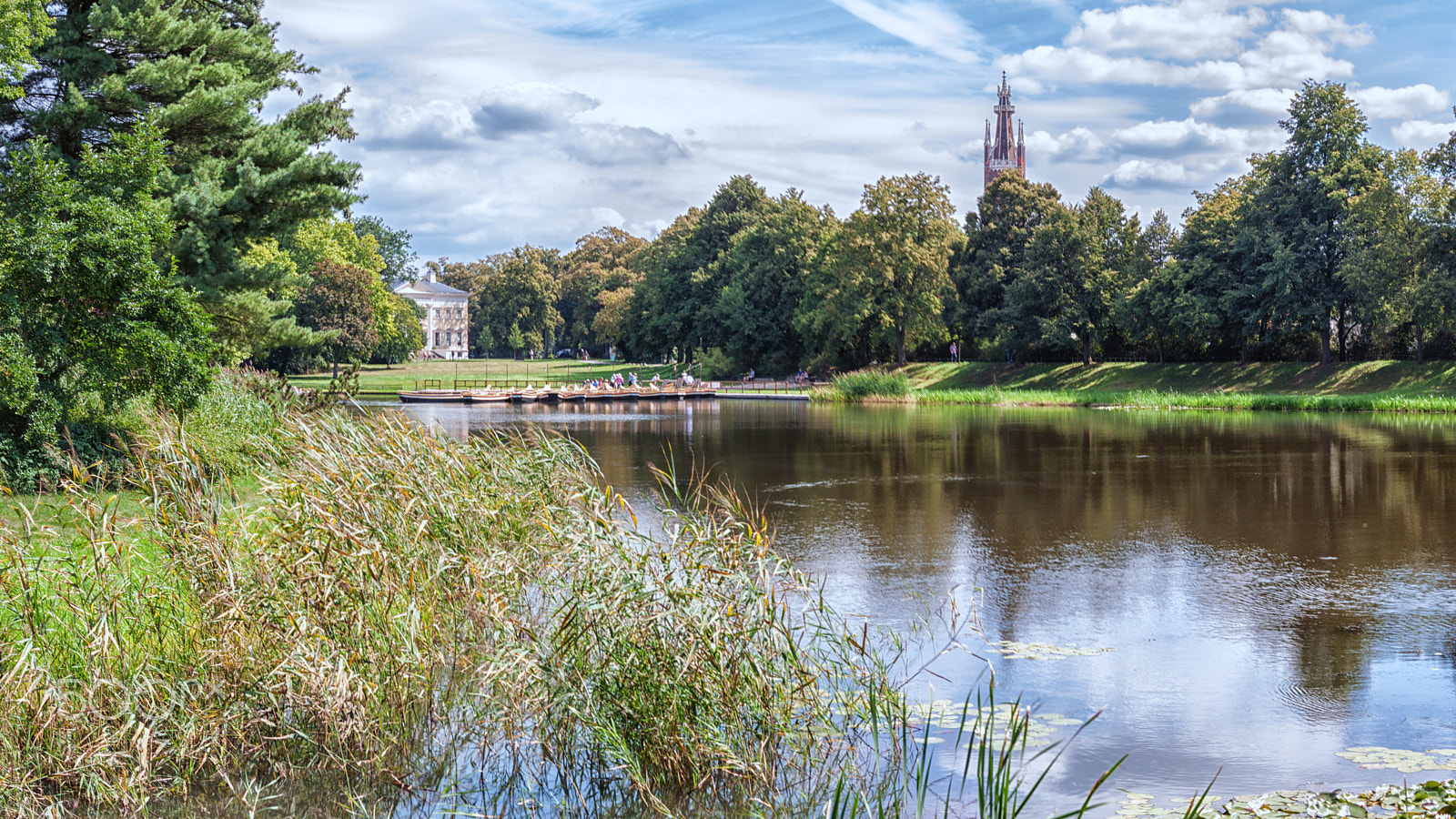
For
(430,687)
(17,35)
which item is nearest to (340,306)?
(17,35)

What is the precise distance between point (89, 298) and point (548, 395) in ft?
119

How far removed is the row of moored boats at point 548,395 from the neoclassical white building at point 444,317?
68455mm

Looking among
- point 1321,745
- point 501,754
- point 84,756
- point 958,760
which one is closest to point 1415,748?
point 1321,745

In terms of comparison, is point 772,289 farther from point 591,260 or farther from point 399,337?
point 591,260

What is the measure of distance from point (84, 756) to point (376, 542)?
1.97 meters

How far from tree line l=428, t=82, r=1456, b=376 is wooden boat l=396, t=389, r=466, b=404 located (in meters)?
18.5

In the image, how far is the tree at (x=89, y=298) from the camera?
10.9 metres

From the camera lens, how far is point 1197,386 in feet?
149

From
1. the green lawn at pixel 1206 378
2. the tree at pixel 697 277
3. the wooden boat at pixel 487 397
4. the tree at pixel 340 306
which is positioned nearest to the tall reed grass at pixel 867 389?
the green lawn at pixel 1206 378

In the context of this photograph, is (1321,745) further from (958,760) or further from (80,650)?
(80,650)

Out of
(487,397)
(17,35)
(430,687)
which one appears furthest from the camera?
(487,397)

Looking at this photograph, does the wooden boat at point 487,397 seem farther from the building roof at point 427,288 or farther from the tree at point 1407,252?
the building roof at point 427,288

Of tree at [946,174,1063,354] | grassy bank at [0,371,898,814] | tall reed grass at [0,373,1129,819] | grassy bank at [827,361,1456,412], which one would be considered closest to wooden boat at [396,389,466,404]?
grassy bank at [827,361,1456,412]

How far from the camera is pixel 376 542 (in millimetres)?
6461
